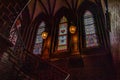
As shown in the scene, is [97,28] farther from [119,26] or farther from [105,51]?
[119,26]

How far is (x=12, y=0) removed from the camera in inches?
170

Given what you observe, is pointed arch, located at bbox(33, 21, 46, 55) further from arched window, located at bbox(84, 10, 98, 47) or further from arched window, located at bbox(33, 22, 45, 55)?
arched window, located at bbox(84, 10, 98, 47)

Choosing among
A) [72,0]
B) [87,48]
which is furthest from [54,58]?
[72,0]

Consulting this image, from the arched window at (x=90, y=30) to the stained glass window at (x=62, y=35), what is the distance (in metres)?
1.27

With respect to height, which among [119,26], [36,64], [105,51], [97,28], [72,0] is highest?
[72,0]

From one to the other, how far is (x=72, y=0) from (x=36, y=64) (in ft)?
16.4

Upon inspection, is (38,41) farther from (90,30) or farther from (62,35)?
(90,30)

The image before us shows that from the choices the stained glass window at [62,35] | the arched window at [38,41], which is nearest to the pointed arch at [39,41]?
the arched window at [38,41]

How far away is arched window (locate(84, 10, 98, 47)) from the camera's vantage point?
917 centimetres

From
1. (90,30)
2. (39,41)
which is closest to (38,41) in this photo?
(39,41)

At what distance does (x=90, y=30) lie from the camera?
385 inches

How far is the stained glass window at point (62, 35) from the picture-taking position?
31.8 feet

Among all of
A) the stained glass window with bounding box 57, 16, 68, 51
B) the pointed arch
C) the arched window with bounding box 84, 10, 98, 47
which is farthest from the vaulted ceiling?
the arched window with bounding box 84, 10, 98, 47

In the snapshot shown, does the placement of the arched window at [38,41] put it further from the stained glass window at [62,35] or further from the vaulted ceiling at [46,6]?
the stained glass window at [62,35]
